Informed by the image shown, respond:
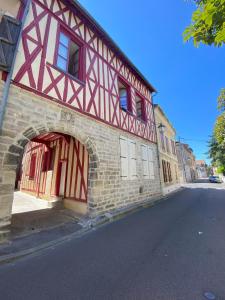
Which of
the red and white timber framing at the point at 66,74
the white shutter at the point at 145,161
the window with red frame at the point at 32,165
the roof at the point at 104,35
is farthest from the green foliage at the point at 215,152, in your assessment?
the window with red frame at the point at 32,165

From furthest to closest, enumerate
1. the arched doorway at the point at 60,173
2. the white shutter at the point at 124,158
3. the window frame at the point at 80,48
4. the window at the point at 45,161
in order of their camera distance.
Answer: the window at the point at 45,161 → the white shutter at the point at 124,158 → the arched doorway at the point at 60,173 → the window frame at the point at 80,48

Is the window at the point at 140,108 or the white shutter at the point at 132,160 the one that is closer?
the white shutter at the point at 132,160

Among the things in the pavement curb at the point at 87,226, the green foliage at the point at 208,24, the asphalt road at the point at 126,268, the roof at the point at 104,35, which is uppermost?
the roof at the point at 104,35

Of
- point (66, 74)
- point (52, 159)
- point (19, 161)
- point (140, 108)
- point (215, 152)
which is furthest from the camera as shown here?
point (215, 152)

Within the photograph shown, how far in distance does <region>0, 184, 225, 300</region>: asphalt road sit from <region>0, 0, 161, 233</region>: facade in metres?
1.07

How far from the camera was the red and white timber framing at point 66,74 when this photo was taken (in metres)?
3.45

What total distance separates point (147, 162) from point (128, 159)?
5.63ft

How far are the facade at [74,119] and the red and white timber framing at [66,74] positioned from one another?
0.02 m

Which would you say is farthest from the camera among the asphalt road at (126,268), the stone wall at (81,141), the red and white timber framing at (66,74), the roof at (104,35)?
the roof at (104,35)

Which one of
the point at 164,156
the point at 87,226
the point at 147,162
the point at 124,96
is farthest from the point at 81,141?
the point at 164,156

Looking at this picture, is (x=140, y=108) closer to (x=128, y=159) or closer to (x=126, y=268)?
(x=128, y=159)

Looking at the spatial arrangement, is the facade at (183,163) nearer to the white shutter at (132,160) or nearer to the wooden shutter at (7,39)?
the white shutter at (132,160)

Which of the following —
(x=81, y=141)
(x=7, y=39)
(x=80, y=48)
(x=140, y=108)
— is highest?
(x=80, y=48)

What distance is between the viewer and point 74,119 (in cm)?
419
